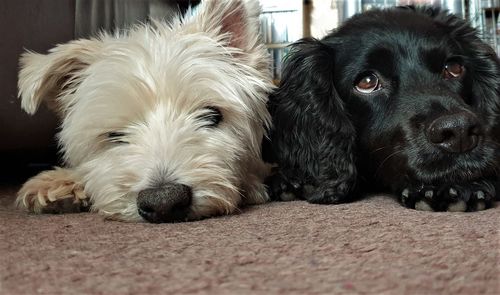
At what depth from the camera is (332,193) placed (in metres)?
1.57

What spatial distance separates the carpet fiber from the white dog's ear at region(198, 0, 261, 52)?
63 centimetres

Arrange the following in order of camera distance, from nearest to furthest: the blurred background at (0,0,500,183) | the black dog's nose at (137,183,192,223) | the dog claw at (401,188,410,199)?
the black dog's nose at (137,183,192,223), the dog claw at (401,188,410,199), the blurred background at (0,0,500,183)

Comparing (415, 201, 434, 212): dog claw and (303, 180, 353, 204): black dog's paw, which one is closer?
(415, 201, 434, 212): dog claw

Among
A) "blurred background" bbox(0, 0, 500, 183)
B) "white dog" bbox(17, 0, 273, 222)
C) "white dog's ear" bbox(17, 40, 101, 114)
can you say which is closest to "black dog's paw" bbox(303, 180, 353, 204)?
"white dog" bbox(17, 0, 273, 222)

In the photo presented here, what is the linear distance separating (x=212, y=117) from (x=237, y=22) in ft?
1.24

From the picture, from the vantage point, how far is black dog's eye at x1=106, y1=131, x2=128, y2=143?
4.94ft

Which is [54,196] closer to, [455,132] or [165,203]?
[165,203]

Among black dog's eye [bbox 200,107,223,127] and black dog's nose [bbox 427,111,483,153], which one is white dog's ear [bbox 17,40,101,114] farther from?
black dog's nose [bbox 427,111,483,153]

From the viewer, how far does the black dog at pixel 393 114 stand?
136 centimetres

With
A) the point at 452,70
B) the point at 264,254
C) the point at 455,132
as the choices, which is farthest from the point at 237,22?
the point at 264,254

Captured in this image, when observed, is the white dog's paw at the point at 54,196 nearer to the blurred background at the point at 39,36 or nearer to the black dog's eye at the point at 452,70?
the blurred background at the point at 39,36

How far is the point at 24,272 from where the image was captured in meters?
0.86

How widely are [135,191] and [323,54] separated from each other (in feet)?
2.52

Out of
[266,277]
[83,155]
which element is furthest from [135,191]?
[266,277]
